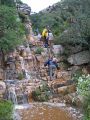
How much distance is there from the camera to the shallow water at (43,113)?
48.4 feet

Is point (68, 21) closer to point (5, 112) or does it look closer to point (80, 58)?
point (80, 58)

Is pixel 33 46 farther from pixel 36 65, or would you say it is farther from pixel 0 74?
pixel 0 74

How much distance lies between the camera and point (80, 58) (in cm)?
2186

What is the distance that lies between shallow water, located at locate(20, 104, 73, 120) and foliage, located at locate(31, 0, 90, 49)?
269 inches

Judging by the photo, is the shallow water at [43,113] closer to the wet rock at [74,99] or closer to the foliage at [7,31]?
the wet rock at [74,99]

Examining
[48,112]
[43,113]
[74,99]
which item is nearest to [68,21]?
[74,99]

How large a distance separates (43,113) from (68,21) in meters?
13.4

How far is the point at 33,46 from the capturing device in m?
24.8

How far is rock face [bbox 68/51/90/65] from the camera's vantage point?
2172cm

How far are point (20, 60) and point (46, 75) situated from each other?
204 cm

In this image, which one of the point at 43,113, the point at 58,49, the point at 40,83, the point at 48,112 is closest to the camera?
the point at 43,113

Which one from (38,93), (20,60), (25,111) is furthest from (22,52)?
(25,111)

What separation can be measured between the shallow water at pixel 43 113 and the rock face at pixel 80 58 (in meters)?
5.83

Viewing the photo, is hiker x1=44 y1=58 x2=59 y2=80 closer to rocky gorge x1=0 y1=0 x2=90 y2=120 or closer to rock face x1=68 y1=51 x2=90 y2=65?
rocky gorge x1=0 y1=0 x2=90 y2=120
